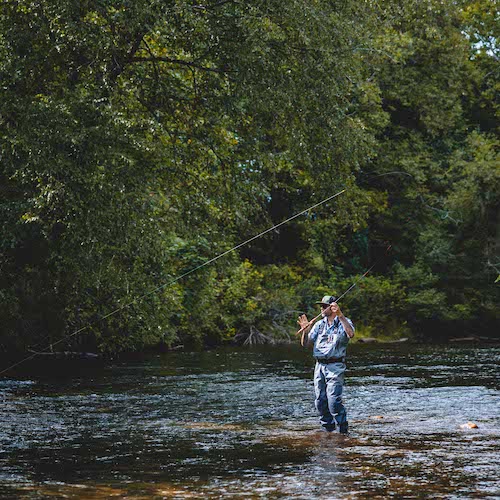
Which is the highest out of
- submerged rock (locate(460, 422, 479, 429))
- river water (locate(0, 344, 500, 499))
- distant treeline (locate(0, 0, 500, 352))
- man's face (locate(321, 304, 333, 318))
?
distant treeline (locate(0, 0, 500, 352))

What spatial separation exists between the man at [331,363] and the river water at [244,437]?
0.26 meters

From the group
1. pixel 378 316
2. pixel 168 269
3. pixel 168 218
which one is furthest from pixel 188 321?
pixel 378 316

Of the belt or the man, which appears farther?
the belt

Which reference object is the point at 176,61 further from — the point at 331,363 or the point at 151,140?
the point at 331,363

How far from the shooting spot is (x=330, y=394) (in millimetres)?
11453

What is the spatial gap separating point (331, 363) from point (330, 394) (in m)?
0.37

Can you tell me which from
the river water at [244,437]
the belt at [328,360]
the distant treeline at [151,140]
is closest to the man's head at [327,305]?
the belt at [328,360]

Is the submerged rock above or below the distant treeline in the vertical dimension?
below

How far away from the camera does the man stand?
1141 cm

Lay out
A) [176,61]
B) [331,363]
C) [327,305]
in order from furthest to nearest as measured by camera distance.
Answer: [176,61], [327,305], [331,363]

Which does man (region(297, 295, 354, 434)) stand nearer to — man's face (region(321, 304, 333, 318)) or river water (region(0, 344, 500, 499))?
man's face (region(321, 304, 333, 318))

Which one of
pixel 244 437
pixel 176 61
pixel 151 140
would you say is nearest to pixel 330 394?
pixel 244 437

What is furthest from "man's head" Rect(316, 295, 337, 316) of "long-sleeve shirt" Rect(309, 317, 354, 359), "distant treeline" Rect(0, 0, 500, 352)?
"distant treeline" Rect(0, 0, 500, 352)

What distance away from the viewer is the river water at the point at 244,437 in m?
8.23
